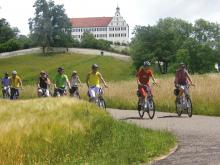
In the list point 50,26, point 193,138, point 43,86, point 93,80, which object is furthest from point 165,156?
point 50,26

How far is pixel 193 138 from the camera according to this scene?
14.2 meters

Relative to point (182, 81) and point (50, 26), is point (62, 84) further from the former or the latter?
point (50, 26)

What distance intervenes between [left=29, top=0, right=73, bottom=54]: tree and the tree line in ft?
63.3

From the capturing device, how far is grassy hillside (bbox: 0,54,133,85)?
105938mm

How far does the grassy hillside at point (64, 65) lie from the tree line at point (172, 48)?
14.7ft

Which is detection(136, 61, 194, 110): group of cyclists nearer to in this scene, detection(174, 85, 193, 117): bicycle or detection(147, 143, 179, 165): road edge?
detection(174, 85, 193, 117): bicycle

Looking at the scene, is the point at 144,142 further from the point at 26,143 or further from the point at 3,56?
the point at 3,56

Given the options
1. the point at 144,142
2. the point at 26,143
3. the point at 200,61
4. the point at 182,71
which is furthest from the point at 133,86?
the point at 200,61

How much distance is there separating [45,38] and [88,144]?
405 ft

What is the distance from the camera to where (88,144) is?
12.1 meters

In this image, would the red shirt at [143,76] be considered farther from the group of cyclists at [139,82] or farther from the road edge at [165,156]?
the road edge at [165,156]

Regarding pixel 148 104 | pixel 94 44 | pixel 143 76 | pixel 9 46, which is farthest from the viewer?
pixel 94 44

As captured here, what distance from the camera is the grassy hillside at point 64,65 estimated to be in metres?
106

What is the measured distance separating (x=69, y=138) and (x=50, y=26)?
125m
